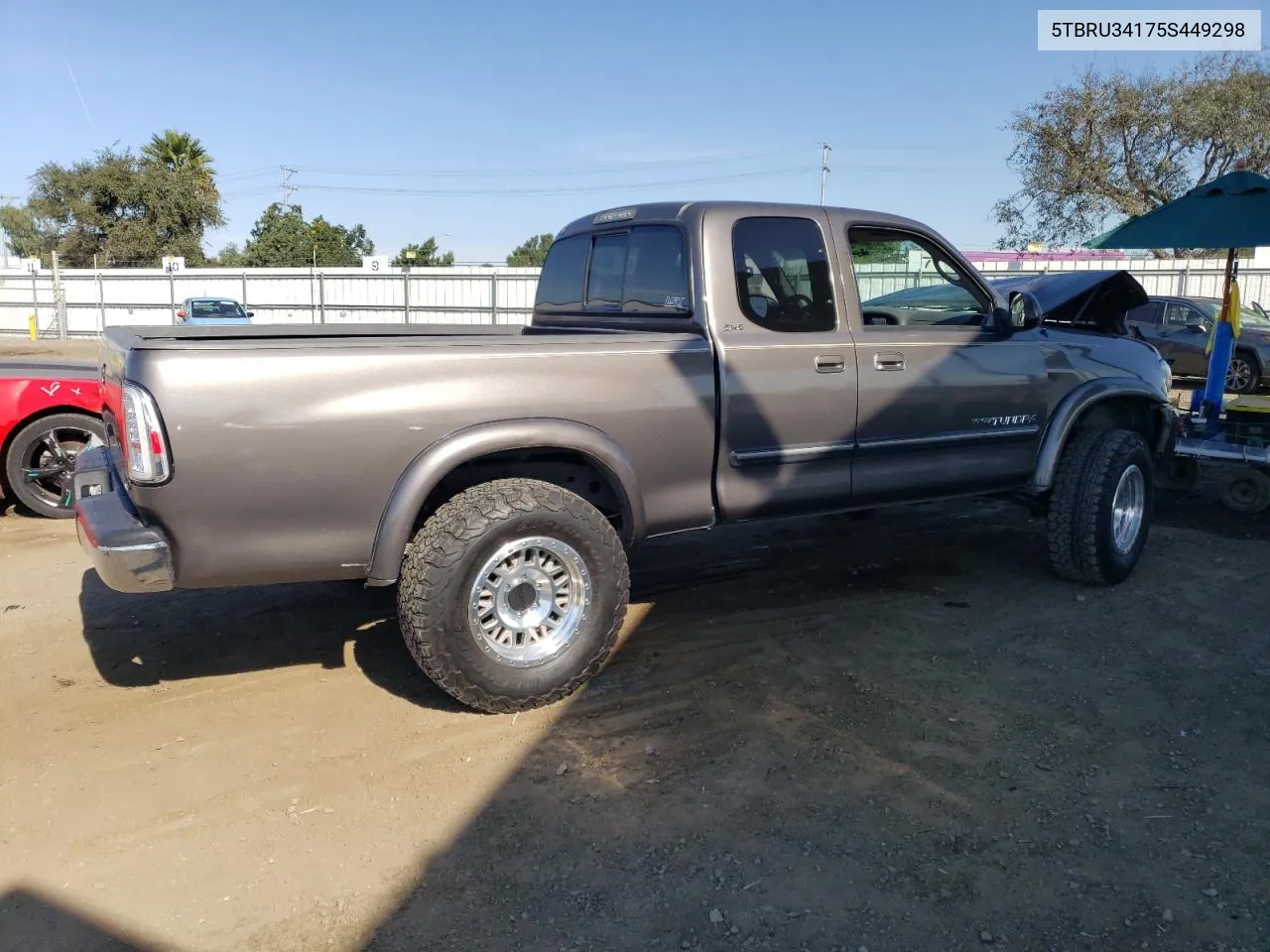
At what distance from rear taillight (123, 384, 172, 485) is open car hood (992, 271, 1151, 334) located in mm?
5301

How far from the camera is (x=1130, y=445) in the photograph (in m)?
5.35

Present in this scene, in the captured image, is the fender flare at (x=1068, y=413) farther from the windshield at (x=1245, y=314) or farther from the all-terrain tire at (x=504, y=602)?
the windshield at (x=1245, y=314)

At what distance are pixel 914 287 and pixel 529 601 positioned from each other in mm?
3003

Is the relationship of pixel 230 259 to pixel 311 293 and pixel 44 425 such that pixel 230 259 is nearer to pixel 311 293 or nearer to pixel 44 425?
pixel 311 293

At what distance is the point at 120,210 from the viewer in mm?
47750

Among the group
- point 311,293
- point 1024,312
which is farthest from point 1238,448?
point 311,293

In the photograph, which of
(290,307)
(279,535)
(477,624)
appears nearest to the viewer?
(279,535)

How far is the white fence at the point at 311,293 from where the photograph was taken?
87.5 feet

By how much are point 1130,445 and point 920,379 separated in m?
1.60

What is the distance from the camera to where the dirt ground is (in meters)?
2.59

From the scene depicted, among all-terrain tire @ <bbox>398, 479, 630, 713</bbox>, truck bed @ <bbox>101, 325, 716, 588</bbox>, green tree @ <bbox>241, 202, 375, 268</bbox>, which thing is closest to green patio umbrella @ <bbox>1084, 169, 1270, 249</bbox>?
truck bed @ <bbox>101, 325, 716, 588</bbox>

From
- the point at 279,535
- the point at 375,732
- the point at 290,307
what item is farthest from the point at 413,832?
the point at 290,307

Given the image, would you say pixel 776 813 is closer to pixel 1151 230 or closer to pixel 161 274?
pixel 1151 230

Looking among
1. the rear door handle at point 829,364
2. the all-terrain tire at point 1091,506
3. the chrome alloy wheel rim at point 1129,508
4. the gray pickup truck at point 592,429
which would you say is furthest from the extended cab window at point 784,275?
the chrome alloy wheel rim at point 1129,508
